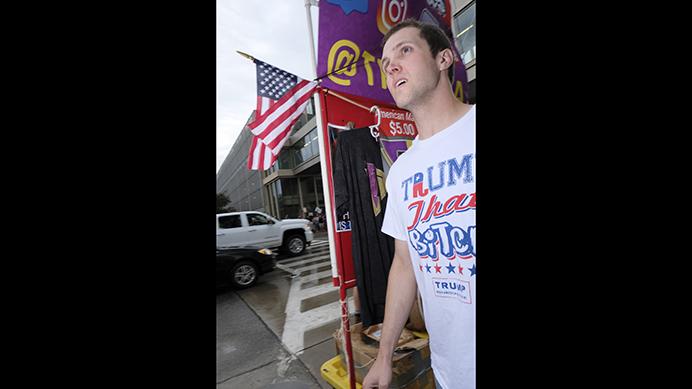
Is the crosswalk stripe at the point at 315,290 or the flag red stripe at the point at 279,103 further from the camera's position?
the crosswalk stripe at the point at 315,290

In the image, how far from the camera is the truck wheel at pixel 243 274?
6223 mm

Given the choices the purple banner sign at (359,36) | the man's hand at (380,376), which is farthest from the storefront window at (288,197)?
the man's hand at (380,376)

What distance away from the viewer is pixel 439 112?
1.13 metres

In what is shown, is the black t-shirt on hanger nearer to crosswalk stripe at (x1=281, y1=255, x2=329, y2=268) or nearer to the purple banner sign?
the purple banner sign

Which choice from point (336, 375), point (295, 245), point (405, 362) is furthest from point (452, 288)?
point (295, 245)

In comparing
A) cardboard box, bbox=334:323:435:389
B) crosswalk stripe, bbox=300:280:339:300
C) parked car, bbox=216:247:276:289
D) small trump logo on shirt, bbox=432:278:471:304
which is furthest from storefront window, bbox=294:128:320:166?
small trump logo on shirt, bbox=432:278:471:304

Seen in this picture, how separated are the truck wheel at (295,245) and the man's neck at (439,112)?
9.03 metres

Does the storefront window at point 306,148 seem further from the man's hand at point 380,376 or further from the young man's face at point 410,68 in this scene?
the man's hand at point 380,376
